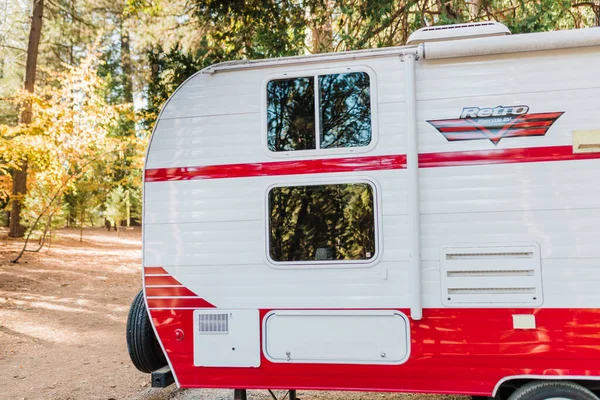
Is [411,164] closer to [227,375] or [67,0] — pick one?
[227,375]

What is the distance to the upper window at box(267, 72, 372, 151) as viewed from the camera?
147 inches

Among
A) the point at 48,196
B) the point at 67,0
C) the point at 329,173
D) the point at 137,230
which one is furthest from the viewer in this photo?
the point at 137,230

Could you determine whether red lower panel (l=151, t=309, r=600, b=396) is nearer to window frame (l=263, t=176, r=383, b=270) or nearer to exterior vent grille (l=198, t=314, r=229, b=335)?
exterior vent grille (l=198, t=314, r=229, b=335)

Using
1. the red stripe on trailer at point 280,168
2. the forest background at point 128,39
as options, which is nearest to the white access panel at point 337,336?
the red stripe on trailer at point 280,168

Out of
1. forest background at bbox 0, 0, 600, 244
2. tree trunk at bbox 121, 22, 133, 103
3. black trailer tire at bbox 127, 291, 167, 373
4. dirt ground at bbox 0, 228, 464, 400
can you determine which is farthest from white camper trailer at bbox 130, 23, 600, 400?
tree trunk at bbox 121, 22, 133, 103

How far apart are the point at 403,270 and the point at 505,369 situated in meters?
0.93

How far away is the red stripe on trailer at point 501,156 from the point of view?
345 centimetres

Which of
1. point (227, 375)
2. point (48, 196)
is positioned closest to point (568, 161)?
point (227, 375)

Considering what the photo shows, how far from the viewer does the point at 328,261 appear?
3662 mm

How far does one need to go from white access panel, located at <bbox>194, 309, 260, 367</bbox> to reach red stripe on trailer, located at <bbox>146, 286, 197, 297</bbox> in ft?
0.53

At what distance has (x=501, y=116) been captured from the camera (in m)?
3.54

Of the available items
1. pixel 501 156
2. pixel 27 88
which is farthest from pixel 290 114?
pixel 27 88

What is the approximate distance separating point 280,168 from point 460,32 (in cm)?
169

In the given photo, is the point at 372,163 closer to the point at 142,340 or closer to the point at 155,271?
the point at 155,271
